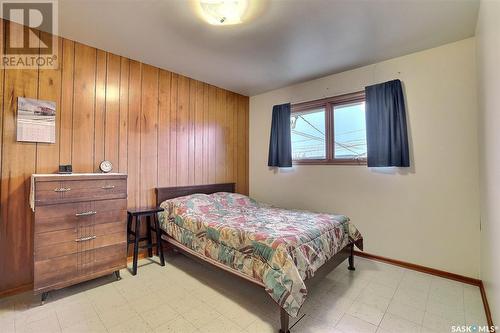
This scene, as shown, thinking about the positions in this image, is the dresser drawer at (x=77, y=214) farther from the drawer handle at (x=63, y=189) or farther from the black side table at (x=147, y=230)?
the black side table at (x=147, y=230)

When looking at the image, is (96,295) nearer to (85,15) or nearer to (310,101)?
(85,15)

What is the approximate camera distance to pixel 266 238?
75.9 inches

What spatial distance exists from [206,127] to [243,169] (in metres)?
1.12

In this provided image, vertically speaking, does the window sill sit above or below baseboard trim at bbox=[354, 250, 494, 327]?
above

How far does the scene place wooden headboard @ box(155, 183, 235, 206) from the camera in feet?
10.7

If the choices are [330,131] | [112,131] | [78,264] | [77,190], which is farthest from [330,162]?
[78,264]

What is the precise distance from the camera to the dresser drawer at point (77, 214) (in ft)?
6.70

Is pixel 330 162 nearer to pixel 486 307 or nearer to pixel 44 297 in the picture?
pixel 486 307

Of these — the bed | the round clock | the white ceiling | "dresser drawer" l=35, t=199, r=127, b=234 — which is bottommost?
the bed

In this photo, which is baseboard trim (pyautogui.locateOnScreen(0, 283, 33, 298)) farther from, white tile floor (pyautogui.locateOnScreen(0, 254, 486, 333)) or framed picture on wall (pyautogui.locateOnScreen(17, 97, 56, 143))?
framed picture on wall (pyautogui.locateOnScreen(17, 97, 56, 143))

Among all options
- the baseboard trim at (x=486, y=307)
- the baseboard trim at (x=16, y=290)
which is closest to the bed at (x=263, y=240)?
the baseboard trim at (x=486, y=307)

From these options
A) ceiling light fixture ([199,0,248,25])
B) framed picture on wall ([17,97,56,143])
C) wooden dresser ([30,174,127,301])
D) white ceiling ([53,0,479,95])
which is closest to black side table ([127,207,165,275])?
wooden dresser ([30,174,127,301])

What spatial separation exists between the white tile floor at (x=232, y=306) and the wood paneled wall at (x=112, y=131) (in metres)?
0.73

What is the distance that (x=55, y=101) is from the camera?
248 centimetres
